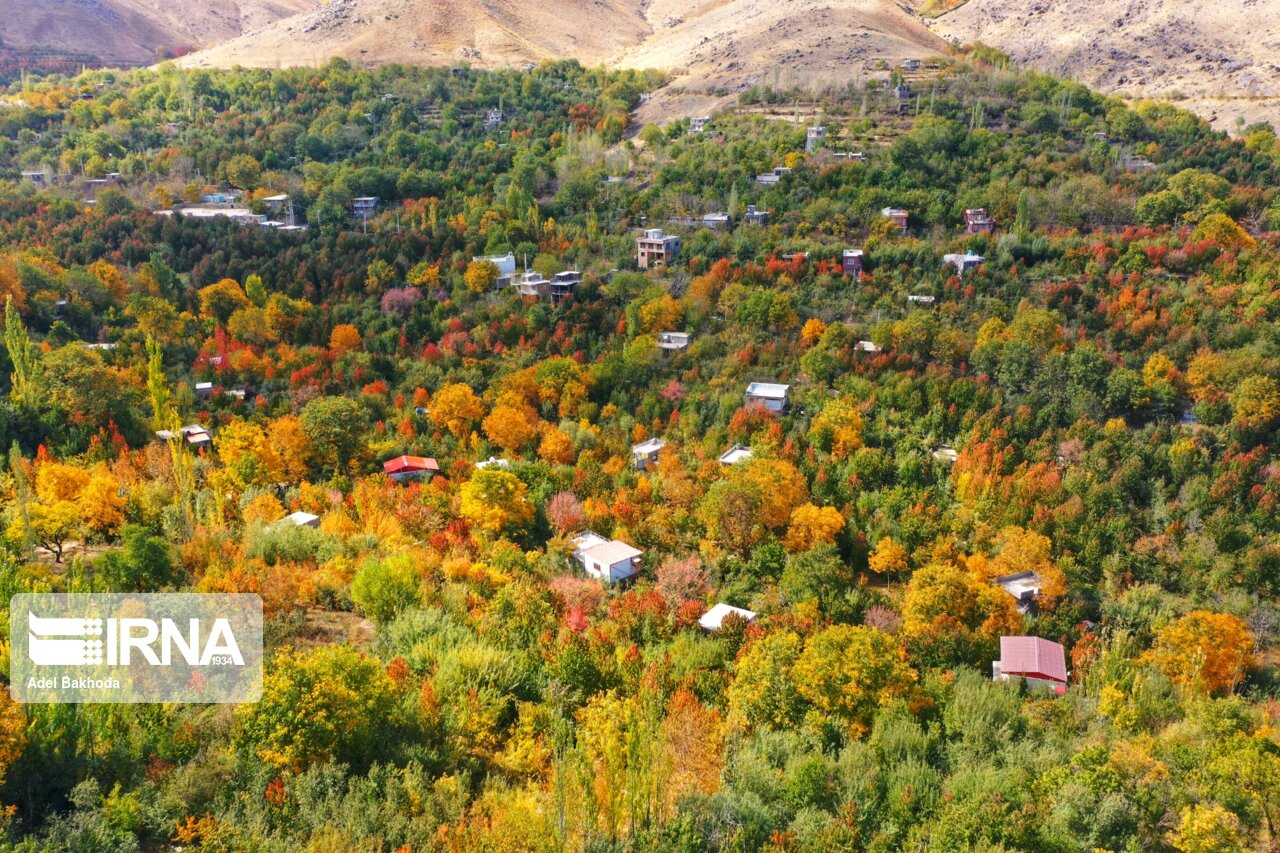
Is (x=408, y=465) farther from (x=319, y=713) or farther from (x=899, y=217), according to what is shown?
(x=899, y=217)

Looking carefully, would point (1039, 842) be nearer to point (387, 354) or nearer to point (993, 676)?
point (993, 676)

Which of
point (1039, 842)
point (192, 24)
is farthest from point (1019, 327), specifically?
point (192, 24)

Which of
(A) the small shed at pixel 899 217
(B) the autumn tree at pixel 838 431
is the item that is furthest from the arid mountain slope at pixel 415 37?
(B) the autumn tree at pixel 838 431

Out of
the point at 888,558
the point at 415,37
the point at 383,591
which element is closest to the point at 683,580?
the point at 888,558

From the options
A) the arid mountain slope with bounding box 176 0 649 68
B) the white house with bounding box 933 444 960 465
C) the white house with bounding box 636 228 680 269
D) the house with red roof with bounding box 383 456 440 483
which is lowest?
the house with red roof with bounding box 383 456 440 483

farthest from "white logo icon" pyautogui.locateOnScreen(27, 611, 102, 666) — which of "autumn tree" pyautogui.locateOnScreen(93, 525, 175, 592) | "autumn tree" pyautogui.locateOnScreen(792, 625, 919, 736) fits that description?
"autumn tree" pyautogui.locateOnScreen(792, 625, 919, 736)

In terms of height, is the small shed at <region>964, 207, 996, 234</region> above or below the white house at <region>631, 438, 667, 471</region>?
above

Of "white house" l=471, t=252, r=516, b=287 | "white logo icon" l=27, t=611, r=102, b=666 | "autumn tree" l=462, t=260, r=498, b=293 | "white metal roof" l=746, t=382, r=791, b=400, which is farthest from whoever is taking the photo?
"white house" l=471, t=252, r=516, b=287

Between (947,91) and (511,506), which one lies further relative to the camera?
(947,91)

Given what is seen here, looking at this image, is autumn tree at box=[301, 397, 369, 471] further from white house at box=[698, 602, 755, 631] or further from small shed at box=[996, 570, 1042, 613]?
small shed at box=[996, 570, 1042, 613]
